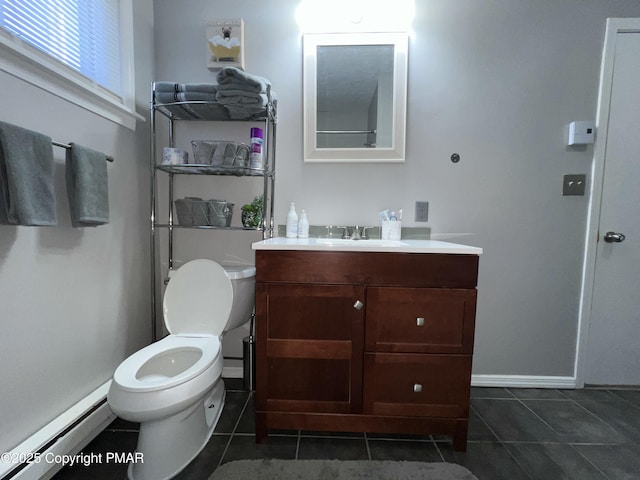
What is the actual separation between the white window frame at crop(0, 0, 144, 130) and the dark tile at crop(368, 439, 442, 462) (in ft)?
6.12

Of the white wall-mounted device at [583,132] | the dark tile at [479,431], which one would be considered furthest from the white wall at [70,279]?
the white wall-mounted device at [583,132]

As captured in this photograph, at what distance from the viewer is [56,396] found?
3.66 ft

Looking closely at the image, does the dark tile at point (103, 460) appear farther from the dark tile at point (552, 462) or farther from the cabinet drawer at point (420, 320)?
the dark tile at point (552, 462)

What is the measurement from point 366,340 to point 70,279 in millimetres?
1210

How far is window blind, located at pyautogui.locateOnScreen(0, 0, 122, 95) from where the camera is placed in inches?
39.0

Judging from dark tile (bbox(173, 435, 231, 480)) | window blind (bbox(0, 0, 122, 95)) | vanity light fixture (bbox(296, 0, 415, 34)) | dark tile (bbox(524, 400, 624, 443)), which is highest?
vanity light fixture (bbox(296, 0, 415, 34))

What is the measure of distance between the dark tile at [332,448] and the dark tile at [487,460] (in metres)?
0.35

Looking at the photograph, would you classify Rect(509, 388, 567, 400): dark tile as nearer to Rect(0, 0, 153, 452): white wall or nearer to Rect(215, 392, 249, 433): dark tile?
Rect(215, 392, 249, 433): dark tile

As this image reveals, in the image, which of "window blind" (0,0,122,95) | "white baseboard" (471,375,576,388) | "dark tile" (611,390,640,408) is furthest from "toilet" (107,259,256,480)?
"dark tile" (611,390,640,408)

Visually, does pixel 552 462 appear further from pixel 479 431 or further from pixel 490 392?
pixel 490 392

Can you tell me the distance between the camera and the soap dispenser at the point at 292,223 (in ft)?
5.25

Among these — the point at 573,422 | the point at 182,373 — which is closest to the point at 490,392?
the point at 573,422

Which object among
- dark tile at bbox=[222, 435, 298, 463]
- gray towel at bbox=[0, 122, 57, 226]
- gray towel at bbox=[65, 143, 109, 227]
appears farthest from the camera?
dark tile at bbox=[222, 435, 298, 463]

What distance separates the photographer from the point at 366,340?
1.20 metres
